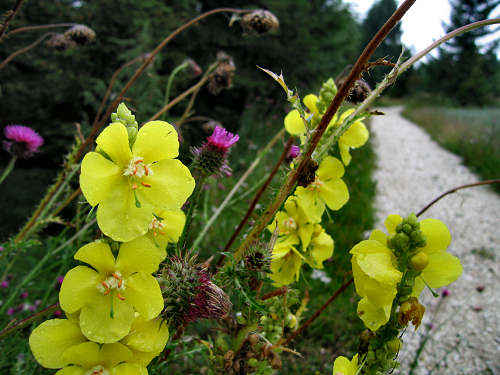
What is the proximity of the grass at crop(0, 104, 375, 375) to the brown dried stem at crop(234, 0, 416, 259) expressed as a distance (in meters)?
0.07

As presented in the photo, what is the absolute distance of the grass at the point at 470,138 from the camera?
291 inches

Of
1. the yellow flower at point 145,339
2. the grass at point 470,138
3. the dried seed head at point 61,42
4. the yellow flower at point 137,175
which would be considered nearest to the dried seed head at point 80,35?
the dried seed head at point 61,42

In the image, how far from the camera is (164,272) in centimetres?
65

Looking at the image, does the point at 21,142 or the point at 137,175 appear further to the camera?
the point at 21,142

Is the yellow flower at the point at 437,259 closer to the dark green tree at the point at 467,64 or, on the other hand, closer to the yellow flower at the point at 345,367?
the yellow flower at the point at 345,367

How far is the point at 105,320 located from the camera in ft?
1.83

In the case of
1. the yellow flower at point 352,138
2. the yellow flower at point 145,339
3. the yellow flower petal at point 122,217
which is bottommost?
the yellow flower at point 145,339

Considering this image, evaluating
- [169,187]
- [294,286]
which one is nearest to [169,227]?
[169,187]

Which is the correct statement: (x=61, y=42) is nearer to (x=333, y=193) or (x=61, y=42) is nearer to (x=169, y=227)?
(x=169, y=227)

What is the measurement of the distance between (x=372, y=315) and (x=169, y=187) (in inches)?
18.2

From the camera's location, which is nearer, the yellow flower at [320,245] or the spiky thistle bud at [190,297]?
the spiky thistle bud at [190,297]

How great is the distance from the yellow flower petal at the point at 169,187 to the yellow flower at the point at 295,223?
13.9 inches

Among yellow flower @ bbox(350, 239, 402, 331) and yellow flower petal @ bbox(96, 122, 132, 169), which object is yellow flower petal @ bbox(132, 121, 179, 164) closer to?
yellow flower petal @ bbox(96, 122, 132, 169)

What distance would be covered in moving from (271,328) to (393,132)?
12.6 metres
